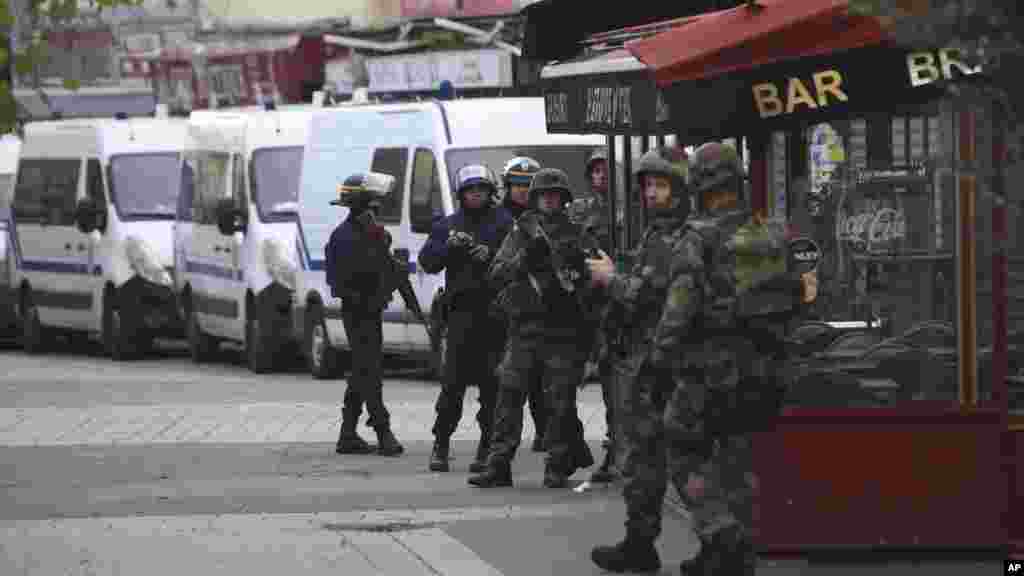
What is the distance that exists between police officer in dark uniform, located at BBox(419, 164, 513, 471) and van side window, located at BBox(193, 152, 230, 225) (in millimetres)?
10438

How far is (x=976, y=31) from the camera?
7.18 metres

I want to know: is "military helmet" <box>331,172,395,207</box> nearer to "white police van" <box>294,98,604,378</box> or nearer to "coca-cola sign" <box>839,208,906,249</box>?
"white police van" <box>294,98,604,378</box>

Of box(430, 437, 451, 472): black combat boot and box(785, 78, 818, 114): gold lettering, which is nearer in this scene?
box(785, 78, 818, 114): gold lettering

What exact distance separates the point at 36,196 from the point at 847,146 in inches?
737

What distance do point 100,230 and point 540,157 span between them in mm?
6850

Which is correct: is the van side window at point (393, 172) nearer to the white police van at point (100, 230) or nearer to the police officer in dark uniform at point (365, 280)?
the white police van at point (100, 230)

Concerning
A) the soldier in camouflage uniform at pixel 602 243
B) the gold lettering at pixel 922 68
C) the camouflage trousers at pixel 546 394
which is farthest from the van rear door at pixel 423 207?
the gold lettering at pixel 922 68

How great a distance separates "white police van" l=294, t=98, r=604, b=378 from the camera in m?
20.6

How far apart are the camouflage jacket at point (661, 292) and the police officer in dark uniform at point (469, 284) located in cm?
317

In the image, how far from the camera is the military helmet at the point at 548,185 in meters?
12.7

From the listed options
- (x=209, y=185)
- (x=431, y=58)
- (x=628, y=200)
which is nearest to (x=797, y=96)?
(x=628, y=200)

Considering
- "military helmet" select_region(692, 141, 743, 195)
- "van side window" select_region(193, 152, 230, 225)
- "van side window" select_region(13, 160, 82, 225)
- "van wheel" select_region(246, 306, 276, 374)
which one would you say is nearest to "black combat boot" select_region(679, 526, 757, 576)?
"military helmet" select_region(692, 141, 743, 195)

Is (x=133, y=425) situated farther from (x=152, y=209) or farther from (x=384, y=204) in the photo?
(x=152, y=209)

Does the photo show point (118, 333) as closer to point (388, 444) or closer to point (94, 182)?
point (94, 182)
